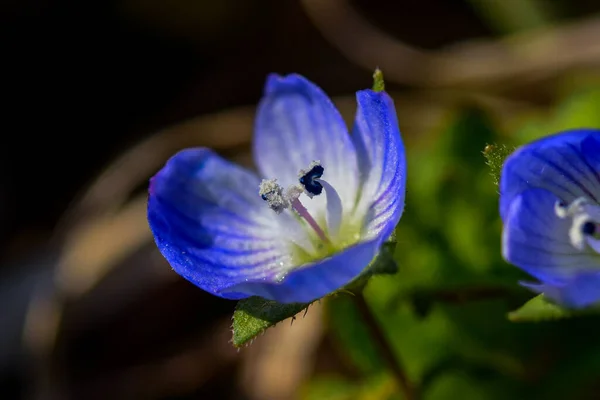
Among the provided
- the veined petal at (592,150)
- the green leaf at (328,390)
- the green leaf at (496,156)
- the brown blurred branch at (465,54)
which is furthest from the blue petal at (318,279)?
the brown blurred branch at (465,54)

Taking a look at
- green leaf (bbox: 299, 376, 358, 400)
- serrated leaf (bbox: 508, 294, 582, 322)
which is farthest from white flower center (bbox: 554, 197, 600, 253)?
green leaf (bbox: 299, 376, 358, 400)

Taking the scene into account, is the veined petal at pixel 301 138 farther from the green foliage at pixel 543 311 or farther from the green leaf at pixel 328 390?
the green leaf at pixel 328 390

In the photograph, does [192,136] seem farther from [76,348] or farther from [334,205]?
[334,205]

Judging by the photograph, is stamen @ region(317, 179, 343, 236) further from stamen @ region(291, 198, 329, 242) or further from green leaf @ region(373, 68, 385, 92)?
green leaf @ region(373, 68, 385, 92)

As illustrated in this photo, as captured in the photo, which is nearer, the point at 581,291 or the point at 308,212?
the point at 581,291

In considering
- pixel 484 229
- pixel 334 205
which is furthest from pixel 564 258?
pixel 484 229

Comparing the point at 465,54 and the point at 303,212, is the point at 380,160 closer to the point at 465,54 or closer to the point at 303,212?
the point at 303,212

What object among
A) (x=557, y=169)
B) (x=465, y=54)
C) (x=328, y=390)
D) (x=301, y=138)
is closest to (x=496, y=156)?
(x=557, y=169)
